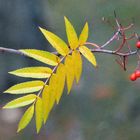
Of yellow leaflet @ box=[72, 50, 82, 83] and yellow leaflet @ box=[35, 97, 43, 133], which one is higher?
yellow leaflet @ box=[72, 50, 82, 83]

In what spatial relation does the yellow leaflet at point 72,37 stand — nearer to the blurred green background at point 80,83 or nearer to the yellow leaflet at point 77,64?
the yellow leaflet at point 77,64

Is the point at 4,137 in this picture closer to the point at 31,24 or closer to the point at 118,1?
the point at 31,24

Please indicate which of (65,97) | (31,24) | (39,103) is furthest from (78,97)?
(39,103)

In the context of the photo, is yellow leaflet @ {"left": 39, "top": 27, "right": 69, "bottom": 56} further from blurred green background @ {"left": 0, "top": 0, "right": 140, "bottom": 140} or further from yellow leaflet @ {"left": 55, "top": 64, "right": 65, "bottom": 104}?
blurred green background @ {"left": 0, "top": 0, "right": 140, "bottom": 140}

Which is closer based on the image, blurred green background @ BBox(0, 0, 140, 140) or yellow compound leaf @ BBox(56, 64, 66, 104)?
yellow compound leaf @ BBox(56, 64, 66, 104)

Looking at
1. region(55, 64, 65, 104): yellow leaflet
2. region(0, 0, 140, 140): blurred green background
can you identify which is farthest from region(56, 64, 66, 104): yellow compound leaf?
region(0, 0, 140, 140): blurred green background

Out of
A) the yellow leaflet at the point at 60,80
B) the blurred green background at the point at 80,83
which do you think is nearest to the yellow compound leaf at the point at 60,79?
the yellow leaflet at the point at 60,80

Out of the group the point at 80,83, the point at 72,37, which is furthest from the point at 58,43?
the point at 80,83
